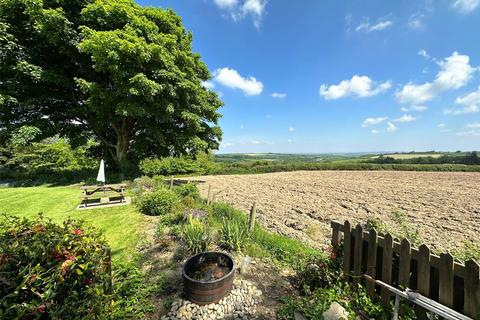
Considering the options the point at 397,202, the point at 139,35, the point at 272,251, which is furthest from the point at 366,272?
the point at 139,35

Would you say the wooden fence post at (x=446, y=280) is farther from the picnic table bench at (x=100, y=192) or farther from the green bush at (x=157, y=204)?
the picnic table bench at (x=100, y=192)

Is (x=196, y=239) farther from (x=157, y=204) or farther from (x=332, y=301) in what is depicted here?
(x=157, y=204)

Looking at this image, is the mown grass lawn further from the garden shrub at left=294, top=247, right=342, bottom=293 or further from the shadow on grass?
the garden shrub at left=294, top=247, right=342, bottom=293

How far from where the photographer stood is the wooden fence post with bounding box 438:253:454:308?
2.49 m

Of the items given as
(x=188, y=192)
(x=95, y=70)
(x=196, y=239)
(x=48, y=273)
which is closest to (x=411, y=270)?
(x=196, y=239)

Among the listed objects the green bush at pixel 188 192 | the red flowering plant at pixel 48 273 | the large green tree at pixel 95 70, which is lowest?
the green bush at pixel 188 192

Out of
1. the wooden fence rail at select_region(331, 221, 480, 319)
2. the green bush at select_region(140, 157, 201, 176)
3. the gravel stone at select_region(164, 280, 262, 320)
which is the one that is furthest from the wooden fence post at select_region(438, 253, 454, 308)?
the green bush at select_region(140, 157, 201, 176)

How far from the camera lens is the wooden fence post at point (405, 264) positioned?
2.84m

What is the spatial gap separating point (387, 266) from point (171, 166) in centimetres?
2784

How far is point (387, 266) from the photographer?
10.0ft

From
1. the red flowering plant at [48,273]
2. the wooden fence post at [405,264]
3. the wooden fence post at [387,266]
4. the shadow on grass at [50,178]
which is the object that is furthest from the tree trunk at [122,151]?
the wooden fence post at [405,264]

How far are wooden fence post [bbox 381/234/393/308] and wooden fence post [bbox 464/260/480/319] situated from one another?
735mm

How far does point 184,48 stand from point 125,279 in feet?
53.0

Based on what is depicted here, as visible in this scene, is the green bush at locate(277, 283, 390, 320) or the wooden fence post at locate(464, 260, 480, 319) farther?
the green bush at locate(277, 283, 390, 320)
